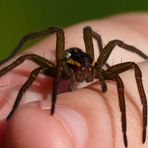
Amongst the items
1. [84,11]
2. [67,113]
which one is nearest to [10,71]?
[67,113]

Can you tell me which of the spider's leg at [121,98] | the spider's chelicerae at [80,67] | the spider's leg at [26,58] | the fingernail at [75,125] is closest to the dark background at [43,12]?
the spider's chelicerae at [80,67]

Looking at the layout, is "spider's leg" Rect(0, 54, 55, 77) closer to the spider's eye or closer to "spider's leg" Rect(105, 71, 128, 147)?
the spider's eye

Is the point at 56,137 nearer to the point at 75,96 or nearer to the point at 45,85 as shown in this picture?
the point at 75,96

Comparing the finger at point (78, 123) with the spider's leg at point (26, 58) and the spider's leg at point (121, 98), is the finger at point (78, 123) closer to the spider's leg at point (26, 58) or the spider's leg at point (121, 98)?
the spider's leg at point (121, 98)

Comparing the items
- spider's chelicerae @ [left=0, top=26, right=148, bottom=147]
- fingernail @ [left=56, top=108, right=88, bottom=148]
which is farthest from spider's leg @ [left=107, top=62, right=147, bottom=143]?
fingernail @ [left=56, top=108, right=88, bottom=148]

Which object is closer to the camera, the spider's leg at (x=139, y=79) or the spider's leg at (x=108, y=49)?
the spider's leg at (x=139, y=79)

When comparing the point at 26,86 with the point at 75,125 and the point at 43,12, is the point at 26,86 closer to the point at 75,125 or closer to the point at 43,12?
the point at 75,125
